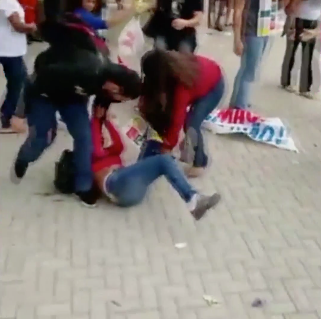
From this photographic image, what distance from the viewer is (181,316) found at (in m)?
3.07

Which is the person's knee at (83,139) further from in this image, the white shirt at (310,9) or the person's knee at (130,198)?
the white shirt at (310,9)

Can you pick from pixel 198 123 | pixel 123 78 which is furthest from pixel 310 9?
pixel 123 78

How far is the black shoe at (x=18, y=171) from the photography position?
14.3 feet

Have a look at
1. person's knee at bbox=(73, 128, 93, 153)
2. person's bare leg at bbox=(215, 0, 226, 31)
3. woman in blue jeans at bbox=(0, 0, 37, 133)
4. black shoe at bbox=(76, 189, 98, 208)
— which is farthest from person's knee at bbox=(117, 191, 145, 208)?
person's bare leg at bbox=(215, 0, 226, 31)

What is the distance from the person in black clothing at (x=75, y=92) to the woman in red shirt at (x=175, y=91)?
0.10 m

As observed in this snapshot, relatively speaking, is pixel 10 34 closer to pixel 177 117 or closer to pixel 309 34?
pixel 177 117

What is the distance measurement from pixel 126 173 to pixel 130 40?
170 centimetres

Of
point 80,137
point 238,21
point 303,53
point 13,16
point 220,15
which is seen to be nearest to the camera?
point 80,137

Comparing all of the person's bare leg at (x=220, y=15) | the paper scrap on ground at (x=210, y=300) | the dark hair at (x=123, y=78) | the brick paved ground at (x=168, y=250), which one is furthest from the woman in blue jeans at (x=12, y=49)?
the person's bare leg at (x=220, y=15)

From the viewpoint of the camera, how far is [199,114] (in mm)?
4371

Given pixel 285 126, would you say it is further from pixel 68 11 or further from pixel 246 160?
pixel 68 11

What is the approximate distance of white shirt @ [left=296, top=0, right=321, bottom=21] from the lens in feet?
20.2

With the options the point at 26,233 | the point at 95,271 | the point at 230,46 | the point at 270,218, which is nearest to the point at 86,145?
the point at 26,233

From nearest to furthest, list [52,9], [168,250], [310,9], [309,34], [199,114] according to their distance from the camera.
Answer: [168,250], [52,9], [199,114], [310,9], [309,34]
